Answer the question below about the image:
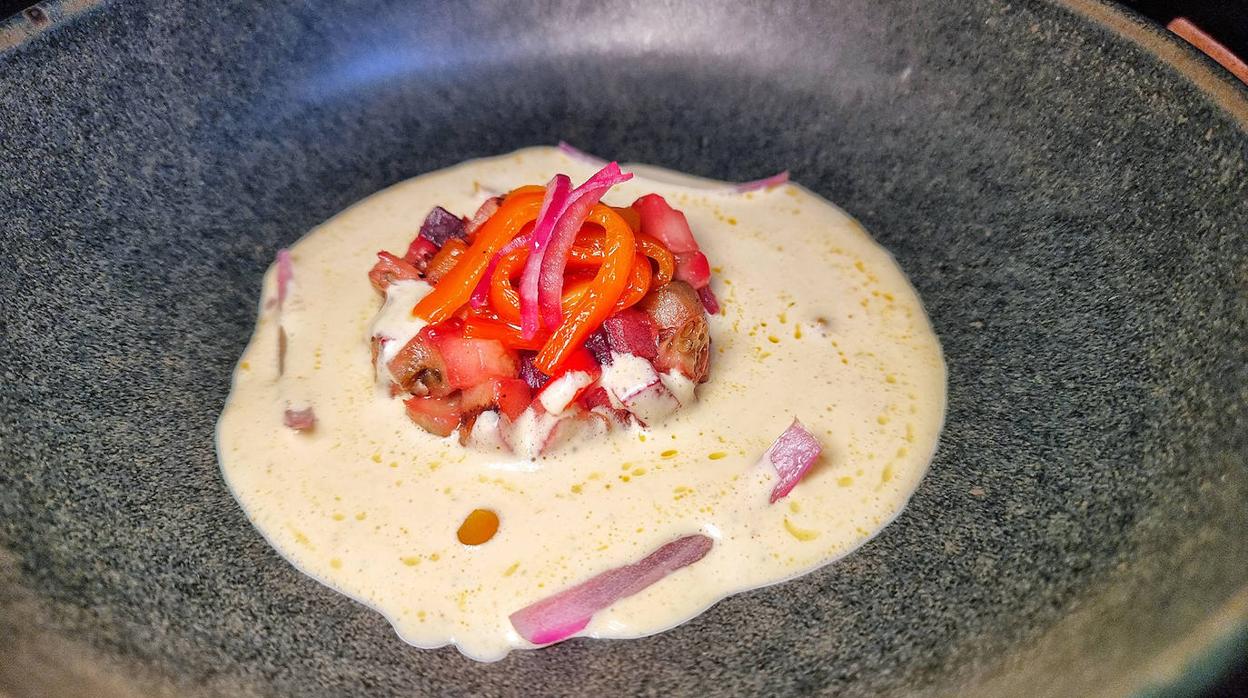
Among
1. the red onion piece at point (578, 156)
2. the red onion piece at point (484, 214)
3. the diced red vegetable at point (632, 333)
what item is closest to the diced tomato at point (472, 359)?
the diced red vegetable at point (632, 333)

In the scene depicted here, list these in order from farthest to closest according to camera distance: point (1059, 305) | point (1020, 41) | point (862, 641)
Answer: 1. point (1020, 41)
2. point (1059, 305)
3. point (862, 641)

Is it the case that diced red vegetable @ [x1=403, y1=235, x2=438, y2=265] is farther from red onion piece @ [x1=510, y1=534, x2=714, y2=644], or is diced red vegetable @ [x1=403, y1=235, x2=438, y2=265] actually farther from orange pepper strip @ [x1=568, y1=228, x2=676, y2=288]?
red onion piece @ [x1=510, y1=534, x2=714, y2=644]

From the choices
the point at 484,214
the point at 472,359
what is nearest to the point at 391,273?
the point at 484,214

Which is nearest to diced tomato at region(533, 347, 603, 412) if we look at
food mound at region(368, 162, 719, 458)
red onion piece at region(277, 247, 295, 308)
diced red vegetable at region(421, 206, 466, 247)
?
food mound at region(368, 162, 719, 458)

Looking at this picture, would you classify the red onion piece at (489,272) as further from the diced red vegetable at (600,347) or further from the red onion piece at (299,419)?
the red onion piece at (299,419)

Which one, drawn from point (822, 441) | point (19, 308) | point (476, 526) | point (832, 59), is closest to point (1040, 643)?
point (822, 441)

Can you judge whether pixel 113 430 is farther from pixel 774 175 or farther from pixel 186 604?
pixel 774 175
